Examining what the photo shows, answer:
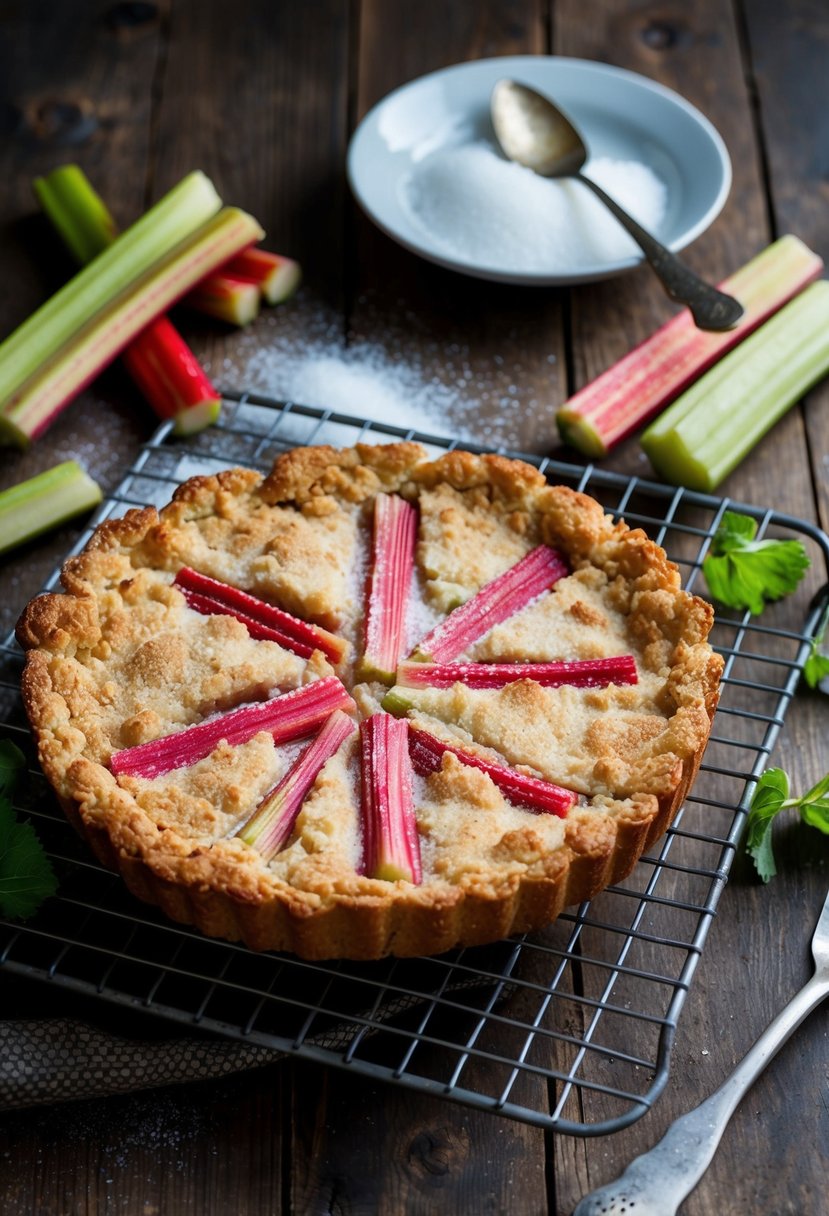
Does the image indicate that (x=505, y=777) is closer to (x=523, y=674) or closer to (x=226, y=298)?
(x=523, y=674)

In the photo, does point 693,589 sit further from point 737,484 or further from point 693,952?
point 693,952

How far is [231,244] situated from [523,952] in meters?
2.45

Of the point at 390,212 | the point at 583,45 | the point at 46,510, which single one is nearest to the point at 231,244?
the point at 390,212

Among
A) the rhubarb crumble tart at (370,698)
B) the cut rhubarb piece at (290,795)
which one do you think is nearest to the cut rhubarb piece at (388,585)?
the rhubarb crumble tart at (370,698)

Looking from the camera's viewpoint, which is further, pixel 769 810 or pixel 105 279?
pixel 105 279

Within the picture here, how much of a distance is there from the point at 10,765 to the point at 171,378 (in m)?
1.46

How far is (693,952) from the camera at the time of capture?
8.11 ft

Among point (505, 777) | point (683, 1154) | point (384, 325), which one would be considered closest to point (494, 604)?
point (505, 777)

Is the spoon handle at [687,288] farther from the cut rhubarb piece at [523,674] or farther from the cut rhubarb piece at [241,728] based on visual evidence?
the cut rhubarb piece at [241,728]

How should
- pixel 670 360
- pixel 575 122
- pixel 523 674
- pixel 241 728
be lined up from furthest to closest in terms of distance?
pixel 575 122, pixel 670 360, pixel 523 674, pixel 241 728

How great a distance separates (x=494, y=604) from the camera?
118 inches

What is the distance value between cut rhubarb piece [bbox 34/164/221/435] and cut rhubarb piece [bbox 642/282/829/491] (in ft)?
4.07

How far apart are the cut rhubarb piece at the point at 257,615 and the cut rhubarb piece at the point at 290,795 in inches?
7.5

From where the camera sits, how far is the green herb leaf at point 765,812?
2.87 meters
